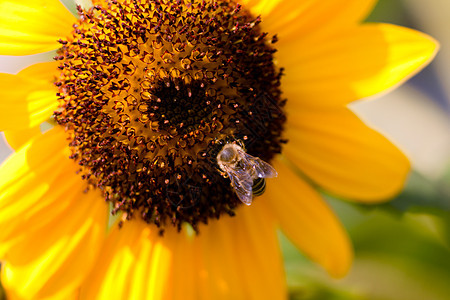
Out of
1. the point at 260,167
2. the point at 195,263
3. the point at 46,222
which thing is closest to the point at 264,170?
the point at 260,167

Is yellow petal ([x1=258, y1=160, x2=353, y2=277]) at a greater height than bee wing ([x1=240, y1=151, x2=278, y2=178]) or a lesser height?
lesser

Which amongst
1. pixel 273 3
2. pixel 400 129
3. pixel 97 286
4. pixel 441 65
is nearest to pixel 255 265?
pixel 97 286

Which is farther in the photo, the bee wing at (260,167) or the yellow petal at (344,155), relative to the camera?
the yellow petal at (344,155)

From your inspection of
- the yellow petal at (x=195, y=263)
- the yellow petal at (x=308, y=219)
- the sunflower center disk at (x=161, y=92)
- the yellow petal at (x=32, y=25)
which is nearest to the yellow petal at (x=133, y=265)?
the yellow petal at (x=195, y=263)

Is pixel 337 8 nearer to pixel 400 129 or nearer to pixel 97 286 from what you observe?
pixel 97 286

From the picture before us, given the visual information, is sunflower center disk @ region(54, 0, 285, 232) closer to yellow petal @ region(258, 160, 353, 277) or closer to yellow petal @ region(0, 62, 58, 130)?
yellow petal @ region(0, 62, 58, 130)

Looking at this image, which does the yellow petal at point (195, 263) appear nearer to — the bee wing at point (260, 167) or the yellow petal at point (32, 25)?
the bee wing at point (260, 167)

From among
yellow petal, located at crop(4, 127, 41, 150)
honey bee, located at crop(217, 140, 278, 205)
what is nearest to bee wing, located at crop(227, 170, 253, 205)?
honey bee, located at crop(217, 140, 278, 205)
